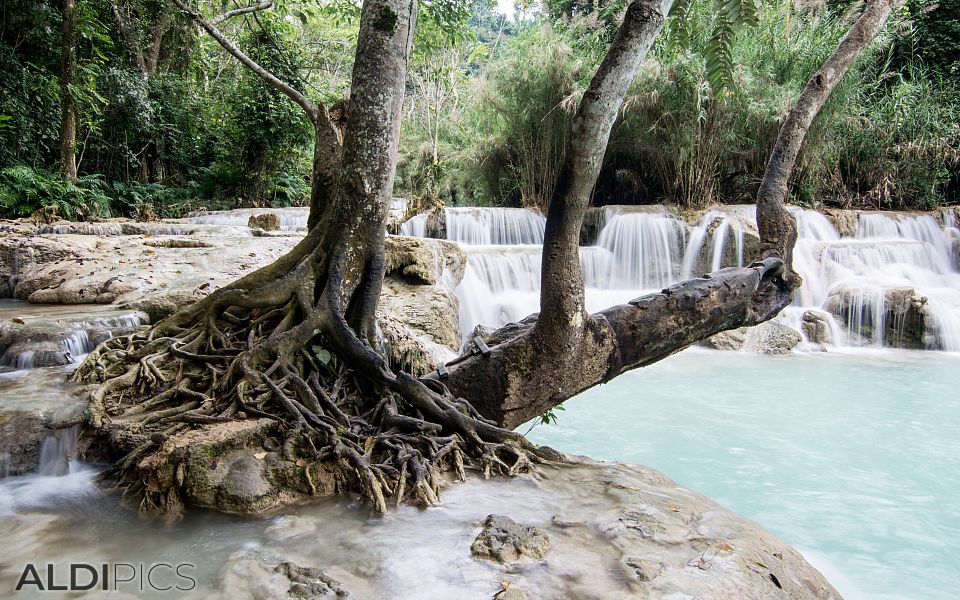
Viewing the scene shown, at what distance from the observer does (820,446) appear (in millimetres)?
5879

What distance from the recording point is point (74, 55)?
37.0ft

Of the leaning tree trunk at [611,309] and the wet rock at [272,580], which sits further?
the leaning tree trunk at [611,309]

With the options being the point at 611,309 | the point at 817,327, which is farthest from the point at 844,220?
the point at 611,309

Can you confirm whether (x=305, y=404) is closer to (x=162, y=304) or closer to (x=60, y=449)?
(x=60, y=449)

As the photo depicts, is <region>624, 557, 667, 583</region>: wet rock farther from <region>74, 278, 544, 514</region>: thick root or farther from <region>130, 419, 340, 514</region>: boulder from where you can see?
<region>130, 419, 340, 514</region>: boulder

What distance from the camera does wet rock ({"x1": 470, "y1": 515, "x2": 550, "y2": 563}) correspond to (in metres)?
2.26

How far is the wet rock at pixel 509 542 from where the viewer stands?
7.41 feet

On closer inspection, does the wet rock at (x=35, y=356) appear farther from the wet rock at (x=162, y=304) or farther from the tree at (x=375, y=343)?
the wet rock at (x=162, y=304)

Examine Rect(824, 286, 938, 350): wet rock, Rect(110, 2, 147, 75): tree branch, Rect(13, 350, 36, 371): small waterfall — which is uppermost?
Rect(110, 2, 147, 75): tree branch

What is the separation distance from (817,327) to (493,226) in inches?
277

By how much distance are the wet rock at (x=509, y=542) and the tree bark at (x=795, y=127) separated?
238cm

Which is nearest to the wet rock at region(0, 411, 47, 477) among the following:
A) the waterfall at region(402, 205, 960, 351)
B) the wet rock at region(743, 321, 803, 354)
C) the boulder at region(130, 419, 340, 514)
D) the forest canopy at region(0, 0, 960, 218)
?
the boulder at region(130, 419, 340, 514)

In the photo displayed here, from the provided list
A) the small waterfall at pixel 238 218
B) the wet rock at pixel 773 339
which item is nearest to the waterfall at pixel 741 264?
the wet rock at pixel 773 339

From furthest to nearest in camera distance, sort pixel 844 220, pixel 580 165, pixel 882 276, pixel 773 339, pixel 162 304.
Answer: pixel 844 220, pixel 882 276, pixel 773 339, pixel 162 304, pixel 580 165
